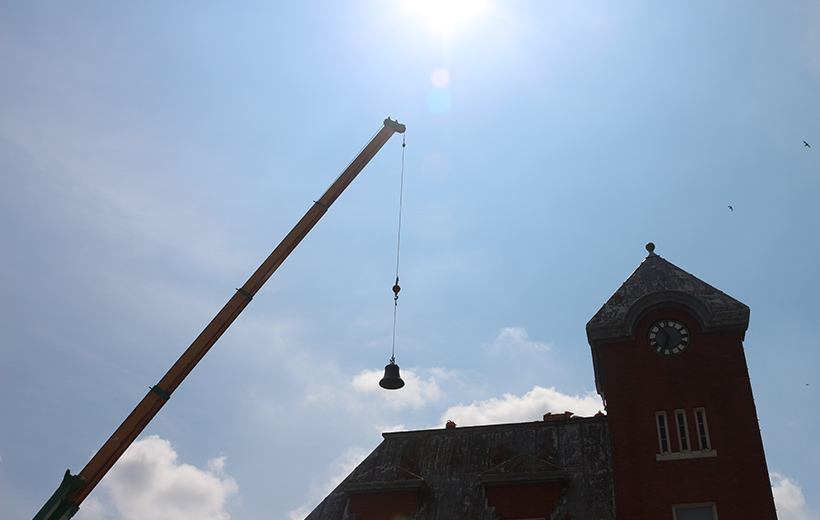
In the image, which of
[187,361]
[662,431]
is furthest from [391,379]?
[662,431]

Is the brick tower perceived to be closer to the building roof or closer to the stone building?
the stone building

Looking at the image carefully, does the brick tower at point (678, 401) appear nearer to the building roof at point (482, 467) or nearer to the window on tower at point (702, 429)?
the window on tower at point (702, 429)

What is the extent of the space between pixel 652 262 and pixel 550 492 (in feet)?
34.4

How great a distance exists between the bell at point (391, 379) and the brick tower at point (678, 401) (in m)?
8.49

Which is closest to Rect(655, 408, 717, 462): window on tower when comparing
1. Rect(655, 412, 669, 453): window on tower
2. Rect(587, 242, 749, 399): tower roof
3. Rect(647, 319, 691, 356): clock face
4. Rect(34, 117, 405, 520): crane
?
Rect(655, 412, 669, 453): window on tower

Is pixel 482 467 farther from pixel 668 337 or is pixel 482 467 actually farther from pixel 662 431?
pixel 668 337

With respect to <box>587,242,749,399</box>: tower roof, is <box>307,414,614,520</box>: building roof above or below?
below

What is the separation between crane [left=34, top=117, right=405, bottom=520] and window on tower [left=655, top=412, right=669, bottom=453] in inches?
746

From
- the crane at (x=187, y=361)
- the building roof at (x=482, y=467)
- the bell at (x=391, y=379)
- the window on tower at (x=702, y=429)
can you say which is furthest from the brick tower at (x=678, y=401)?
the crane at (x=187, y=361)

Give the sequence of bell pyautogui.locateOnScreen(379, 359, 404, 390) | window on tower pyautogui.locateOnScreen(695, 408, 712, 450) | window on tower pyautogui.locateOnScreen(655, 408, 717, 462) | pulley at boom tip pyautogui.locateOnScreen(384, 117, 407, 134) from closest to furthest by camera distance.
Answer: window on tower pyautogui.locateOnScreen(655, 408, 717, 462), window on tower pyautogui.locateOnScreen(695, 408, 712, 450), bell pyautogui.locateOnScreen(379, 359, 404, 390), pulley at boom tip pyautogui.locateOnScreen(384, 117, 407, 134)

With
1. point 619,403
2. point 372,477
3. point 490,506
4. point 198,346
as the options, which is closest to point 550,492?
point 490,506

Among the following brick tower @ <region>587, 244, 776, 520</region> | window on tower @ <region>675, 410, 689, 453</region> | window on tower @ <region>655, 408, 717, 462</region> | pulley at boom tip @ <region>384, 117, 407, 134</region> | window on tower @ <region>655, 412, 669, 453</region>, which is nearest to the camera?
brick tower @ <region>587, 244, 776, 520</region>

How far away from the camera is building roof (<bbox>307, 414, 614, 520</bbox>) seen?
1019 inches

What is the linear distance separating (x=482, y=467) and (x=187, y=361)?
13.7 metres
